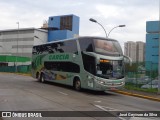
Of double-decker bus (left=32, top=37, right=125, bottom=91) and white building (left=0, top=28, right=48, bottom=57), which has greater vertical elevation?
white building (left=0, top=28, right=48, bottom=57)

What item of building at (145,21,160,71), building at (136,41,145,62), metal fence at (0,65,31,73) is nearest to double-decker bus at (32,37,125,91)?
metal fence at (0,65,31,73)

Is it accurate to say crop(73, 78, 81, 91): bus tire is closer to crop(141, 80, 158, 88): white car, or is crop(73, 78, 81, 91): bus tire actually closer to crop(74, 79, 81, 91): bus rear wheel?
crop(74, 79, 81, 91): bus rear wheel

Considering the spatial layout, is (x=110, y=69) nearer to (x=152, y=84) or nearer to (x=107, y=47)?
(x=107, y=47)

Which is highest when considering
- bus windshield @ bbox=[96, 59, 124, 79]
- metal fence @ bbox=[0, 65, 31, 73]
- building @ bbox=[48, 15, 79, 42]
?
building @ bbox=[48, 15, 79, 42]

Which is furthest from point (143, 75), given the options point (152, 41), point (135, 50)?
point (135, 50)

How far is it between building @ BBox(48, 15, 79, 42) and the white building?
3.01 meters

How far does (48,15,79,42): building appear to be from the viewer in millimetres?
119162

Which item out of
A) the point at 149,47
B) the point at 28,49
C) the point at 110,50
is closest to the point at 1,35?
the point at 28,49

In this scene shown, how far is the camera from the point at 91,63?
21.2 m

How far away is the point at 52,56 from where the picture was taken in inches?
1077

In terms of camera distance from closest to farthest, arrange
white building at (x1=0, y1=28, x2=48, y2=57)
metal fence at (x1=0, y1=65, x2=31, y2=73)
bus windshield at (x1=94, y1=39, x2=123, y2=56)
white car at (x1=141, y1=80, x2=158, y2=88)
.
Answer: bus windshield at (x1=94, y1=39, x2=123, y2=56) < white car at (x1=141, y1=80, x2=158, y2=88) < metal fence at (x1=0, y1=65, x2=31, y2=73) < white building at (x1=0, y1=28, x2=48, y2=57)

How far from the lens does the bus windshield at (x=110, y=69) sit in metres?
21.0

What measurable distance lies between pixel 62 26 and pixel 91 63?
102676mm

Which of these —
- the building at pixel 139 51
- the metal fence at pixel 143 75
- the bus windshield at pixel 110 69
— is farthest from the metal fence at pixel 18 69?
the building at pixel 139 51
